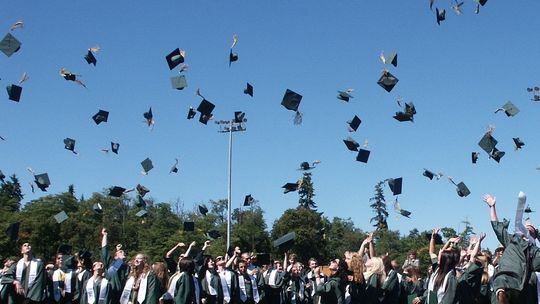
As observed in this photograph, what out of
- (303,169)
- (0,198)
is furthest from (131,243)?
(303,169)

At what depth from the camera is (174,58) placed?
1441cm

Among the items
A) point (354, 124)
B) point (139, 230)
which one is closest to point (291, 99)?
point (354, 124)

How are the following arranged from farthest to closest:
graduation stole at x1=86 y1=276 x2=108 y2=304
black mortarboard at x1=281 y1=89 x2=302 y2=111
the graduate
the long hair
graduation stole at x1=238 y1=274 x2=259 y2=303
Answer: black mortarboard at x1=281 y1=89 x2=302 y2=111 < graduation stole at x1=238 y1=274 x2=259 y2=303 < the graduate < graduation stole at x1=86 y1=276 x2=108 y2=304 < the long hair

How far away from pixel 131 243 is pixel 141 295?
5191cm

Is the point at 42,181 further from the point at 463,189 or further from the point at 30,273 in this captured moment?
the point at 463,189

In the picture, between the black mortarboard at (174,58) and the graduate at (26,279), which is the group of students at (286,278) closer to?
the graduate at (26,279)

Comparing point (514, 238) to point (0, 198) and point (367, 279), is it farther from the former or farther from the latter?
point (0, 198)

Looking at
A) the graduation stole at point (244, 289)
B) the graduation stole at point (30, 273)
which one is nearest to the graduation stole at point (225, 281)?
the graduation stole at point (244, 289)

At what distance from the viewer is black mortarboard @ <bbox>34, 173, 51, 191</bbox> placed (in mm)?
15477

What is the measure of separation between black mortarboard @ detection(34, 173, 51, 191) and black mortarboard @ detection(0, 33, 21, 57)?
350cm

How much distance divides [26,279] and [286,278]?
5.18 meters

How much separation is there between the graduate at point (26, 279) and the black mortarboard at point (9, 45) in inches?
148

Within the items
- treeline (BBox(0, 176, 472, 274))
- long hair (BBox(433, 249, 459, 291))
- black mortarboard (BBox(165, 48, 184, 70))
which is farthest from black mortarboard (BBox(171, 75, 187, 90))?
treeline (BBox(0, 176, 472, 274))

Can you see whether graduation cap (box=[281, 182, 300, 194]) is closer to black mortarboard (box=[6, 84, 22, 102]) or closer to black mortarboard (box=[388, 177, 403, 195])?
black mortarboard (box=[388, 177, 403, 195])
